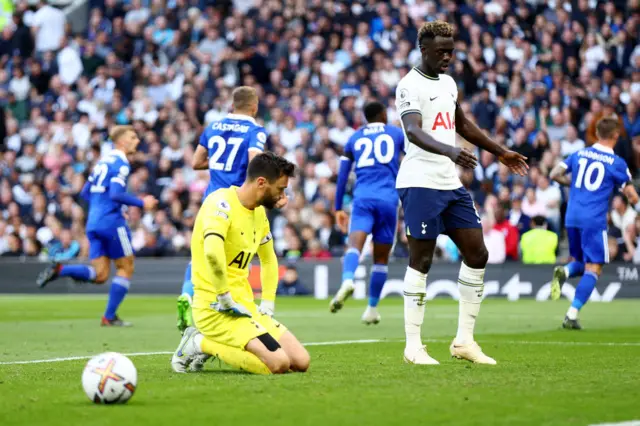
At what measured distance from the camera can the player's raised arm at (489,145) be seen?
882 cm

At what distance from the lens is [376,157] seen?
47.8 feet

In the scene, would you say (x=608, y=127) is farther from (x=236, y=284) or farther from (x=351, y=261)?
(x=236, y=284)

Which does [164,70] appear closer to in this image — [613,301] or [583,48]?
[583,48]

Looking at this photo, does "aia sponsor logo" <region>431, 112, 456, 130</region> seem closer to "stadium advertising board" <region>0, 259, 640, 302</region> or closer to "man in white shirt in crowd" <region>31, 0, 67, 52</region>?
"stadium advertising board" <region>0, 259, 640, 302</region>

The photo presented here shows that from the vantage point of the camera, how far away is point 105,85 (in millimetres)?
29406

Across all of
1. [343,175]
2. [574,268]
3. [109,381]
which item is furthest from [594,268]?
[109,381]

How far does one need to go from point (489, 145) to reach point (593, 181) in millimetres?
5732

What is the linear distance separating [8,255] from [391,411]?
2160cm

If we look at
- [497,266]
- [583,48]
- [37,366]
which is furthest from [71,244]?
[37,366]

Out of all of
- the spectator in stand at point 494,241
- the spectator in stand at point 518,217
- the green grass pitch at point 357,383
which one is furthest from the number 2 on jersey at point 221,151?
the spectator in stand at point 518,217

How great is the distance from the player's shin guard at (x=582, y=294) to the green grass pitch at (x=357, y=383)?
278 millimetres

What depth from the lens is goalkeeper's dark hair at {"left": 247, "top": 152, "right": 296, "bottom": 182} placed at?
8.23m

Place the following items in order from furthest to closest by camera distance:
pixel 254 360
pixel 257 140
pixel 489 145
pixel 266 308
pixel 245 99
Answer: pixel 245 99 < pixel 257 140 < pixel 489 145 < pixel 266 308 < pixel 254 360

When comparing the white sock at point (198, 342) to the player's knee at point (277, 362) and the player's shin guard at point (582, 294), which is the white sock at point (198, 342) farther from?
the player's shin guard at point (582, 294)
